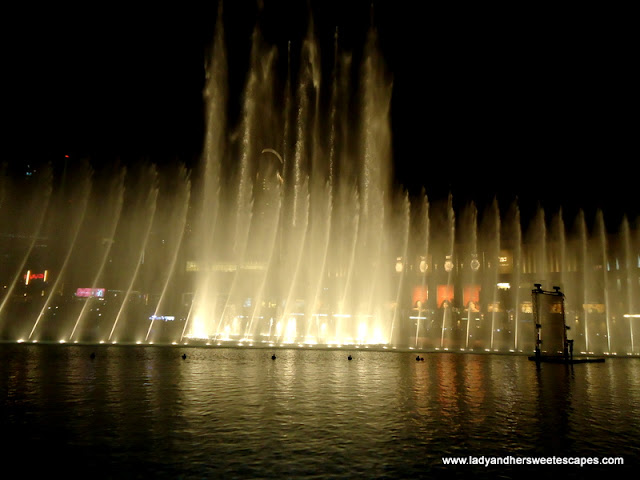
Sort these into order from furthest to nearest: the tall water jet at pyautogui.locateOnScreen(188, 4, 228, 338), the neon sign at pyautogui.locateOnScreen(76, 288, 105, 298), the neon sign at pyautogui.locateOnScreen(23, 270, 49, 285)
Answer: the neon sign at pyautogui.locateOnScreen(76, 288, 105, 298) → the neon sign at pyautogui.locateOnScreen(23, 270, 49, 285) → the tall water jet at pyautogui.locateOnScreen(188, 4, 228, 338)

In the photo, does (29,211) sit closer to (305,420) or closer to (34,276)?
(34,276)

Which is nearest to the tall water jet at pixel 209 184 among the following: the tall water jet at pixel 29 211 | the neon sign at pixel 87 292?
the tall water jet at pixel 29 211

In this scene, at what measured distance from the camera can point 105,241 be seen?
49750mm

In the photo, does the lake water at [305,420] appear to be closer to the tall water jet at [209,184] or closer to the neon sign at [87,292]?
the tall water jet at [209,184]

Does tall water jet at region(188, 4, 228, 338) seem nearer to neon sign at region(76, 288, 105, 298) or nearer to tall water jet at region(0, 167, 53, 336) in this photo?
tall water jet at region(0, 167, 53, 336)

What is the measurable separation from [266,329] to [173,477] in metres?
26.5

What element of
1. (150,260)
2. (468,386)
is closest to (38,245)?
(150,260)

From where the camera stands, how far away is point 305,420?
7.55 meters

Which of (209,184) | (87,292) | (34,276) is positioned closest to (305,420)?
(209,184)

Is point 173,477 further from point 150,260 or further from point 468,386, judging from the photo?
point 150,260

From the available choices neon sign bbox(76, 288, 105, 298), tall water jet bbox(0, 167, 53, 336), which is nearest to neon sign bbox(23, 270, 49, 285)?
neon sign bbox(76, 288, 105, 298)

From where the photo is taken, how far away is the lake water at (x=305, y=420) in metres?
5.44

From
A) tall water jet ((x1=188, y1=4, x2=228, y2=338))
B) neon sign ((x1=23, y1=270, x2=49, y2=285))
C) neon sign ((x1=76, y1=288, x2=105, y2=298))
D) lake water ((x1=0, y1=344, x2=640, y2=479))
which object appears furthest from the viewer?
neon sign ((x1=76, y1=288, x2=105, y2=298))

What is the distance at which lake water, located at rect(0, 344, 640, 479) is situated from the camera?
5438mm
